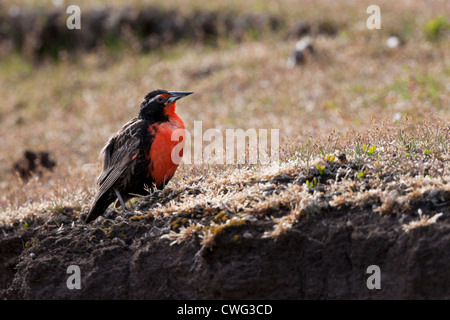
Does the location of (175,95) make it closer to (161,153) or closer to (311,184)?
(161,153)

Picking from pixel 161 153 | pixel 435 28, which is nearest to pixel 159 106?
pixel 161 153

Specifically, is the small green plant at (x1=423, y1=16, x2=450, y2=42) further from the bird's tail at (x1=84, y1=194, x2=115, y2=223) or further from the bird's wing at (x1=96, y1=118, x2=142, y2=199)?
the bird's tail at (x1=84, y1=194, x2=115, y2=223)

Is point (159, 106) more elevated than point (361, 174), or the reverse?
point (159, 106)

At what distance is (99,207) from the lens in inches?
278

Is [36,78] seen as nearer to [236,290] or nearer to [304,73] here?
[304,73]

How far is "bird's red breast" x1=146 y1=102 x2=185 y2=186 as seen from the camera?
6.92m

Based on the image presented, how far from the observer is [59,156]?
507 inches

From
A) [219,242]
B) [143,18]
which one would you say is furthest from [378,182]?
[143,18]

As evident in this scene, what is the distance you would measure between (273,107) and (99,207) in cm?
632

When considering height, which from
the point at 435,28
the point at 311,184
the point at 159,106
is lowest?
the point at 311,184

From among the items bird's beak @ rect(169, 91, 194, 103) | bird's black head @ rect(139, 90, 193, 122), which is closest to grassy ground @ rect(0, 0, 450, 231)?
bird's black head @ rect(139, 90, 193, 122)

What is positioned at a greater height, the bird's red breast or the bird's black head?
the bird's black head

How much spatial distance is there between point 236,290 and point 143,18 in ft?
49.6

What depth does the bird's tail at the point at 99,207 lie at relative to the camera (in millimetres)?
6915
